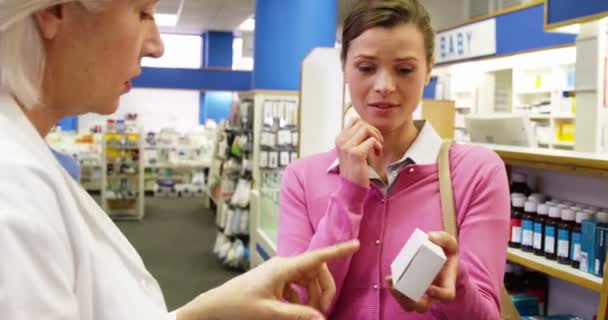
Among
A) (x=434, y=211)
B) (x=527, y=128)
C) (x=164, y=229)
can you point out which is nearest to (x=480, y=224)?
(x=434, y=211)

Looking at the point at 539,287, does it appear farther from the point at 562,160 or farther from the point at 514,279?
the point at 562,160

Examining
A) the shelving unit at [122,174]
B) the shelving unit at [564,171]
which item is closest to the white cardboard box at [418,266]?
the shelving unit at [564,171]

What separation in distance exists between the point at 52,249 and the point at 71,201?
0.10 m

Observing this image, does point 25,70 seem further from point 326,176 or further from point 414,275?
point 326,176

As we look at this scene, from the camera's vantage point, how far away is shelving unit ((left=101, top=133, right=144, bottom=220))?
10859 mm

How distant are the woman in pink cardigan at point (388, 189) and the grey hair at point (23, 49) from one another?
76 cm

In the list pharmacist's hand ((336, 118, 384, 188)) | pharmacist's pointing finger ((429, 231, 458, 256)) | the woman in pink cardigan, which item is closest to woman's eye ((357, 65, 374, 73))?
the woman in pink cardigan

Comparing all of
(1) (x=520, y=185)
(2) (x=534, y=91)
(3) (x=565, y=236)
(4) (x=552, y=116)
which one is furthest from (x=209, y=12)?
(3) (x=565, y=236)

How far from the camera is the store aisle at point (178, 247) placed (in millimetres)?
6727

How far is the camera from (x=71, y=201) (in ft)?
2.70

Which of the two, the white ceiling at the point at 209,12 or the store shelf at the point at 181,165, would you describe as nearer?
the store shelf at the point at 181,165

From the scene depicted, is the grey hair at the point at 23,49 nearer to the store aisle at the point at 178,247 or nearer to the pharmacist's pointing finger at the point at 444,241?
the pharmacist's pointing finger at the point at 444,241

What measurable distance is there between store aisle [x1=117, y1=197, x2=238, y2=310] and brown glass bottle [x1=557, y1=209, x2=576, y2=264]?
4211 millimetres

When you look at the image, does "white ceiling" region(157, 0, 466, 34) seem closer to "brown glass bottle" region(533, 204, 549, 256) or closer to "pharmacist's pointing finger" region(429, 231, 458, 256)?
"brown glass bottle" region(533, 204, 549, 256)
